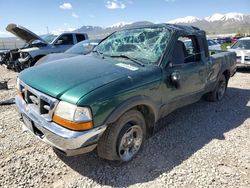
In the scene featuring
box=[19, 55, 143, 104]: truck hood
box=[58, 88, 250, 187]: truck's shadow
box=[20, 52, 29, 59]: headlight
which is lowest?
box=[58, 88, 250, 187]: truck's shadow

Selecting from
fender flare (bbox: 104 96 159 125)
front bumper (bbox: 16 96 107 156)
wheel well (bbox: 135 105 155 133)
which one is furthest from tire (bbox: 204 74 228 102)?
front bumper (bbox: 16 96 107 156)

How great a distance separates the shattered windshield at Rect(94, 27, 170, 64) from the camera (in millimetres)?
3695

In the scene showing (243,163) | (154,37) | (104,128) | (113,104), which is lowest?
(243,163)

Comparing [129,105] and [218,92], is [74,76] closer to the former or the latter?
[129,105]

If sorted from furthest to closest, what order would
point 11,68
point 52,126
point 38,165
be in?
point 11,68, point 38,165, point 52,126

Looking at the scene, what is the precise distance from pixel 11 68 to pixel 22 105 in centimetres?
876

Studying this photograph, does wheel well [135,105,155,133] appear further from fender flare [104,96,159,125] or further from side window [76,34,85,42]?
side window [76,34,85,42]

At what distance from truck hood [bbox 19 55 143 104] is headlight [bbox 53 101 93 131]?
0.25 feet

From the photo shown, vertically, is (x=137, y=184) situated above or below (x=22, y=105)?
below

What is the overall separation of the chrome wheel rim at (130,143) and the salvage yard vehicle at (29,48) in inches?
308

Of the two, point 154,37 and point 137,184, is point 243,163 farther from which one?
point 154,37

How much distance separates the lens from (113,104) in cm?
279

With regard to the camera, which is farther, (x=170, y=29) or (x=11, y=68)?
(x=11, y=68)

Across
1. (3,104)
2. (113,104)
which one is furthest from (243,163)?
(3,104)
